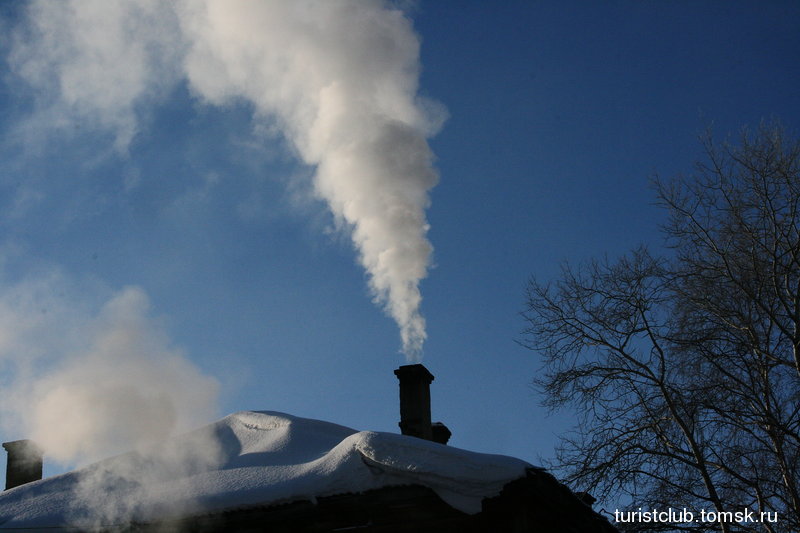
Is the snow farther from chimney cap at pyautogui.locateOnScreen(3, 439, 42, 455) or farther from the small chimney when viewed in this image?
chimney cap at pyautogui.locateOnScreen(3, 439, 42, 455)

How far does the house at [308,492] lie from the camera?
17.0 feet

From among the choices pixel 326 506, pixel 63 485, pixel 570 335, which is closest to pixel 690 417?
pixel 570 335

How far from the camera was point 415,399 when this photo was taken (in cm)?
930

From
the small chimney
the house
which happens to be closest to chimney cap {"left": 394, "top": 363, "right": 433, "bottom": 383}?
the small chimney

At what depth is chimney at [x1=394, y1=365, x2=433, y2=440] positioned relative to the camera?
916 centimetres

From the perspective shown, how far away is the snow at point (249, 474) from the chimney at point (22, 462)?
5.21 metres

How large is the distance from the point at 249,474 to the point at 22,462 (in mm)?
7232

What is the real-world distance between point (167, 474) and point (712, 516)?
7679 millimetres

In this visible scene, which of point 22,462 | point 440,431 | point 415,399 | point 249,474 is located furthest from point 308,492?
point 22,462

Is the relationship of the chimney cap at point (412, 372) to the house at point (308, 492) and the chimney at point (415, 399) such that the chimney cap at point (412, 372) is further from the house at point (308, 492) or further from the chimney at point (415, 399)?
the house at point (308, 492)

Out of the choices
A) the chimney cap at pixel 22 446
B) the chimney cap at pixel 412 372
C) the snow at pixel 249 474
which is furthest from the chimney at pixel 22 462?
the chimney cap at pixel 412 372

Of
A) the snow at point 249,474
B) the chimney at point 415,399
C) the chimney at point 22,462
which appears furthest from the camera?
the chimney at point 22,462

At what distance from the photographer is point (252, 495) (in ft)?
18.4

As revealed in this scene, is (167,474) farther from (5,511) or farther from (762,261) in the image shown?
(762,261)
